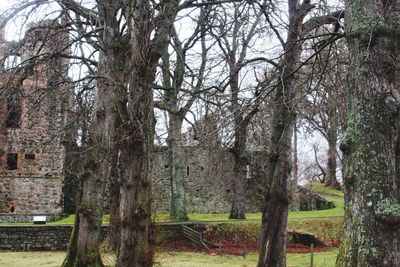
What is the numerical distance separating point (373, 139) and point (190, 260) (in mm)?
12005

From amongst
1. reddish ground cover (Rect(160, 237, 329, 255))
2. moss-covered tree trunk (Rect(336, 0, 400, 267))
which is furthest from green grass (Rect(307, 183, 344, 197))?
moss-covered tree trunk (Rect(336, 0, 400, 267))

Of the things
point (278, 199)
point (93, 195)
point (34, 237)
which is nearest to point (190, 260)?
point (93, 195)

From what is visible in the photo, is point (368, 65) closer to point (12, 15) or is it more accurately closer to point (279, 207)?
point (279, 207)

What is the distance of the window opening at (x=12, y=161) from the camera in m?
28.8

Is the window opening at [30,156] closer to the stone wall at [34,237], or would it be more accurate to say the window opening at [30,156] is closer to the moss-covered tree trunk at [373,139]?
the stone wall at [34,237]

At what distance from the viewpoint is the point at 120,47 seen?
10586 mm

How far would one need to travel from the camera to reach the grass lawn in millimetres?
14602

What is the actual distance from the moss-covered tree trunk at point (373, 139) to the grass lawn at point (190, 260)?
8075 mm

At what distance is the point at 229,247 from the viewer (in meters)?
21.1

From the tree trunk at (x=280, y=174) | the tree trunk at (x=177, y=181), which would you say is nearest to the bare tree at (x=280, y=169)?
the tree trunk at (x=280, y=174)

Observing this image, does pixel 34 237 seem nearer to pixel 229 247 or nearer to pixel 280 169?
pixel 229 247

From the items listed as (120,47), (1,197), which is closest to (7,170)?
(1,197)

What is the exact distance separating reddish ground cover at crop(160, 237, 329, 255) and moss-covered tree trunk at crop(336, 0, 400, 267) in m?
14.2

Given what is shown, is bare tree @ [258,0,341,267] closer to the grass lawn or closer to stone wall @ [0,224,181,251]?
the grass lawn
